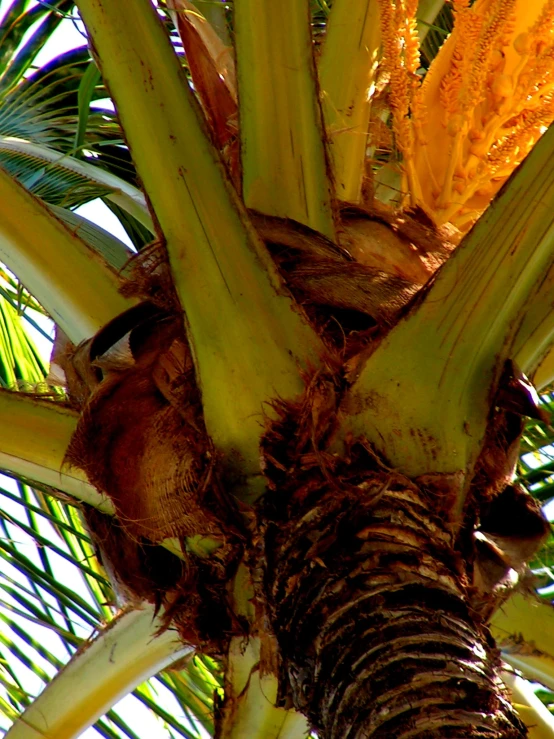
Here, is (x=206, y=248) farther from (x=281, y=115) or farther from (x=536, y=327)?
(x=536, y=327)

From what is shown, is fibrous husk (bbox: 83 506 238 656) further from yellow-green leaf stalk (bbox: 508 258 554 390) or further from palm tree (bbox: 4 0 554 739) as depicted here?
yellow-green leaf stalk (bbox: 508 258 554 390)

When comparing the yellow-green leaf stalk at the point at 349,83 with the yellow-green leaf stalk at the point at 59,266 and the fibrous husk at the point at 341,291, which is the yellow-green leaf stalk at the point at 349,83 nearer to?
the fibrous husk at the point at 341,291

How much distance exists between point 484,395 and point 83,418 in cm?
62

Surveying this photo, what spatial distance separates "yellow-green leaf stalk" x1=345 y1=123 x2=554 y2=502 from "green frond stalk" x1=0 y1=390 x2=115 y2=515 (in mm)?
521

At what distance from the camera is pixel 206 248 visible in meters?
1.29

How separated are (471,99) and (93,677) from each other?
127 cm

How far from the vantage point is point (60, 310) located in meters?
1.60

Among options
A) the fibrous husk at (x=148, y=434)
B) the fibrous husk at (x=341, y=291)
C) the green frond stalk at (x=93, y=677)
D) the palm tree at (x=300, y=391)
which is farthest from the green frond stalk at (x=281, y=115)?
the green frond stalk at (x=93, y=677)

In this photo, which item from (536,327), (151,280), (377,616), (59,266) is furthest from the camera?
(59,266)

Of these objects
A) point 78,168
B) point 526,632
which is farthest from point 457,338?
point 78,168

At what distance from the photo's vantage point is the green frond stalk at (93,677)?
1614 millimetres

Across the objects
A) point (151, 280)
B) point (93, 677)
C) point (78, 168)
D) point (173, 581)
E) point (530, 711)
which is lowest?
point (530, 711)

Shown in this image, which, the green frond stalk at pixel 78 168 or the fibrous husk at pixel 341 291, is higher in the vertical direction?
the green frond stalk at pixel 78 168

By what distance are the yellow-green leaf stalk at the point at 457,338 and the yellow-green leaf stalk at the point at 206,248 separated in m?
0.13
